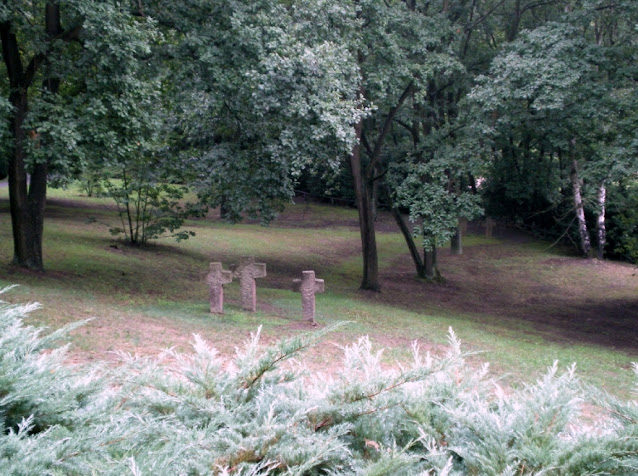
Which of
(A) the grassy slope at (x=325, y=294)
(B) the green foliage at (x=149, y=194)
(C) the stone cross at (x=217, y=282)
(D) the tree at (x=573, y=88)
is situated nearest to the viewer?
(A) the grassy slope at (x=325, y=294)

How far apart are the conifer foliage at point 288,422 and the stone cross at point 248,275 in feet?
25.0

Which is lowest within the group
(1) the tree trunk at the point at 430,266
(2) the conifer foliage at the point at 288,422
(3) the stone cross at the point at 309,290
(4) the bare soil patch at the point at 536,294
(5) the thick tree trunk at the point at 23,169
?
(4) the bare soil patch at the point at 536,294

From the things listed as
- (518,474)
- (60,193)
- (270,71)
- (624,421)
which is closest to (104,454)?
(518,474)

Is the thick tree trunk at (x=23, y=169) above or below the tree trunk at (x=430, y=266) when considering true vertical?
above

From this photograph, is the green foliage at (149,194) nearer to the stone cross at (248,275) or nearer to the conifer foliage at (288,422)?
the stone cross at (248,275)

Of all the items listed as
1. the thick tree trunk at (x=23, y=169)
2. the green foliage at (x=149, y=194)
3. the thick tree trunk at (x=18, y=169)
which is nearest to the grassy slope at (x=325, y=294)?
the thick tree trunk at (x=18, y=169)

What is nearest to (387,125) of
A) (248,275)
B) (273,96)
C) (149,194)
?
(273,96)

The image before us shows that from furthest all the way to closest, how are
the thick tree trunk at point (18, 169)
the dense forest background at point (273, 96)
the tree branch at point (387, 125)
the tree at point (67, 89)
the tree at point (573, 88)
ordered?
the tree branch at point (387, 125) → the tree at point (573, 88) → the thick tree trunk at point (18, 169) → the dense forest background at point (273, 96) → the tree at point (67, 89)

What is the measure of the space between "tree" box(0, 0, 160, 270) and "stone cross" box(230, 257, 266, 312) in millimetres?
3059

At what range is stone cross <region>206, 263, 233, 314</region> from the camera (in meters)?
11.0

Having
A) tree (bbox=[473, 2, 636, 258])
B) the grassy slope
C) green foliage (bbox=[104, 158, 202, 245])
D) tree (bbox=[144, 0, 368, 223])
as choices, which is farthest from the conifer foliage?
green foliage (bbox=[104, 158, 202, 245])

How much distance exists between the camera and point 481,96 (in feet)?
44.4

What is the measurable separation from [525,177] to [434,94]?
30.5ft

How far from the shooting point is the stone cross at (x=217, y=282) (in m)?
11.0
